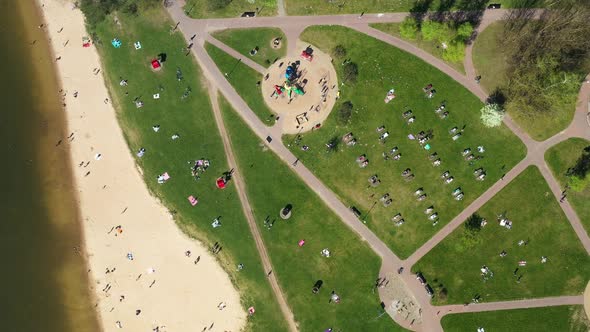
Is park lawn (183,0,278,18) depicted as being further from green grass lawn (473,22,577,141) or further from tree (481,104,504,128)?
tree (481,104,504,128)

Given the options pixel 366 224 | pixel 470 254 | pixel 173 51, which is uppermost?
pixel 173 51

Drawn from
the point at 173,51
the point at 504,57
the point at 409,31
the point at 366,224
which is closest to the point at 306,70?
the point at 409,31

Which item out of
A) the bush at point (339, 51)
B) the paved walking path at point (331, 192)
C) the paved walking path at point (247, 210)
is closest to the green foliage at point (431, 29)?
the paved walking path at point (331, 192)

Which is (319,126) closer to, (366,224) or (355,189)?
(355,189)

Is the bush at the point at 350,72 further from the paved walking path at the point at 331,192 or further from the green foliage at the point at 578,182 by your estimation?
the green foliage at the point at 578,182

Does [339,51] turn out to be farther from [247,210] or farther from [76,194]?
[76,194]
